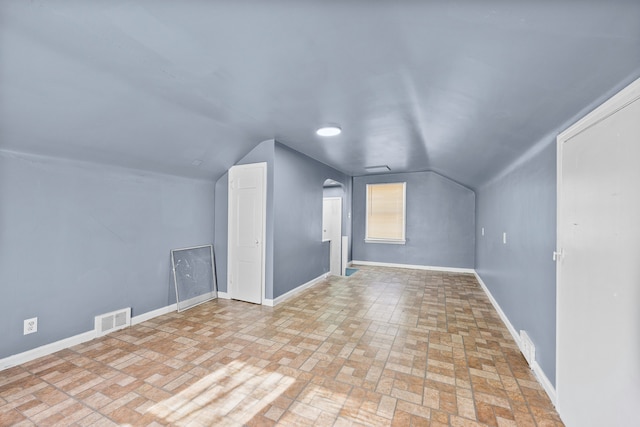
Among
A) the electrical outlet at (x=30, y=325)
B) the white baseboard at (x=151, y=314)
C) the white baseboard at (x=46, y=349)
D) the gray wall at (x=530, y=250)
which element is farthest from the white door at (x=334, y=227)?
the electrical outlet at (x=30, y=325)

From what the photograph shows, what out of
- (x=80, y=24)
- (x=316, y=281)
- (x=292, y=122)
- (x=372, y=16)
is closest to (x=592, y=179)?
(x=372, y=16)

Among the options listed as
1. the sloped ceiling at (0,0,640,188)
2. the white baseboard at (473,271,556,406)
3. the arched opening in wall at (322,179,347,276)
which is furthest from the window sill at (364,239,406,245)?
the sloped ceiling at (0,0,640,188)

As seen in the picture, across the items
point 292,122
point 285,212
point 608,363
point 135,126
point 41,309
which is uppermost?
point 292,122

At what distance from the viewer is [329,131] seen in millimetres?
3070

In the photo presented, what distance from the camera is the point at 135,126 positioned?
8.13 ft

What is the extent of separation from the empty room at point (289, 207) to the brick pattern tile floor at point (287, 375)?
0.02 meters

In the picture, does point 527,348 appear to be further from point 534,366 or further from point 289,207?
point 289,207

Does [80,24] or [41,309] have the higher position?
[80,24]

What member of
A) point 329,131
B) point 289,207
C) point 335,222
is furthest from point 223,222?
point 335,222

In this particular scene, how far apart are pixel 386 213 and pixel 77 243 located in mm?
5730

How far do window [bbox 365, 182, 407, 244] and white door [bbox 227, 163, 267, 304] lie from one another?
369 cm

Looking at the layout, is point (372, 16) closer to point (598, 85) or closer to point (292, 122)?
point (598, 85)

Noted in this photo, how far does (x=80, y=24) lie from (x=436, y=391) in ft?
10.0

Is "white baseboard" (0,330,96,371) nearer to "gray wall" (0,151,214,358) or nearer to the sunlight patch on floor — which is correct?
"gray wall" (0,151,214,358)
